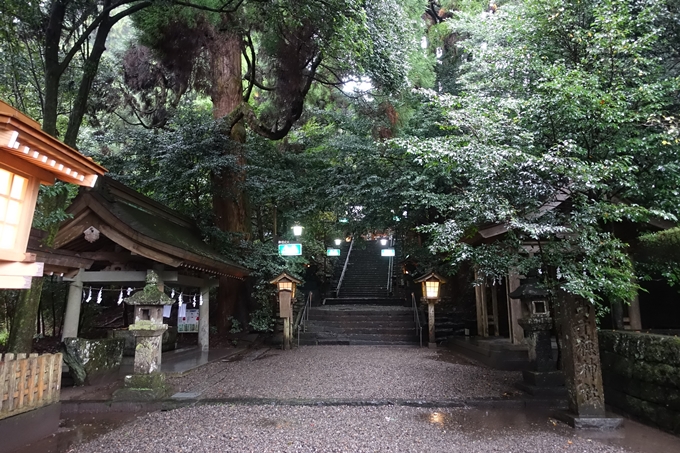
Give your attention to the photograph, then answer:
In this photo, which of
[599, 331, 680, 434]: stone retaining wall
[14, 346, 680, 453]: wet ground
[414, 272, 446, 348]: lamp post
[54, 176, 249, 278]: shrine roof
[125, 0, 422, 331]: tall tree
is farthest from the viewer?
[414, 272, 446, 348]: lamp post

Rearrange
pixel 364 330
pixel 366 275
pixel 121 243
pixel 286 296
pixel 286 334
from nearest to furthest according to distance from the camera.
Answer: pixel 121 243 < pixel 286 296 < pixel 286 334 < pixel 364 330 < pixel 366 275

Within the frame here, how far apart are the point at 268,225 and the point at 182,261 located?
802 centimetres

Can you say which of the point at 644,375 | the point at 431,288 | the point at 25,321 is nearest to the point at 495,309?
the point at 431,288

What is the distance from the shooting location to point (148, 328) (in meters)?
6.43

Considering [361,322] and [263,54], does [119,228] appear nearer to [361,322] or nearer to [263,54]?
[263,54]

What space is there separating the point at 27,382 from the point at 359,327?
1069 centimetres

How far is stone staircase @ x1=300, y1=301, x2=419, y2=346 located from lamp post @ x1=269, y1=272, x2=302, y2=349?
49.7 inches

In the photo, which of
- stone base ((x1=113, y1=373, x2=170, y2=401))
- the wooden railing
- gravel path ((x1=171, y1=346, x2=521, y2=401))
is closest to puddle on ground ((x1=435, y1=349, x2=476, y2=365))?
gravel path ((x1=171, y1=346, x2=521, y2=401))

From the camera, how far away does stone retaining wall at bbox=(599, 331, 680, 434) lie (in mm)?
4344

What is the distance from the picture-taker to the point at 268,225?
15625 mm

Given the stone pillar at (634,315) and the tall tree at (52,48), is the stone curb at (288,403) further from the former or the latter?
the tall tree at (52,48)

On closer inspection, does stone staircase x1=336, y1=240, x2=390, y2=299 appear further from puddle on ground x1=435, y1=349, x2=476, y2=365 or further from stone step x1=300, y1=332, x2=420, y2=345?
puddle on ground x1=435, y1=349, x2=476, y2=365

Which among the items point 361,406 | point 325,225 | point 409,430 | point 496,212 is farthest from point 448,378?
point 325,225

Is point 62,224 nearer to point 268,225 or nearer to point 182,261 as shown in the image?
point 182,261
